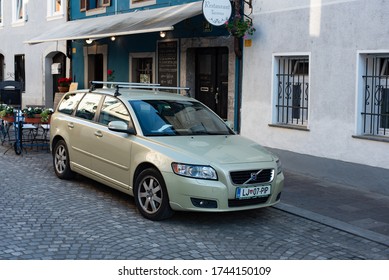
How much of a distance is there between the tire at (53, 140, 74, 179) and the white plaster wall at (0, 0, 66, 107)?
1260cm

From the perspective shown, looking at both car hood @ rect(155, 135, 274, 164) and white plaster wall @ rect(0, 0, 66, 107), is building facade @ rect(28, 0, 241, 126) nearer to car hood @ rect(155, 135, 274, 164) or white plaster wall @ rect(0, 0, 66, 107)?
white plaster wall @ rect(0, 0, 66, 107)

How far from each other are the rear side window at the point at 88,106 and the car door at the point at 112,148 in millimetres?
264

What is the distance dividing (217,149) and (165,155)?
26.9 inches

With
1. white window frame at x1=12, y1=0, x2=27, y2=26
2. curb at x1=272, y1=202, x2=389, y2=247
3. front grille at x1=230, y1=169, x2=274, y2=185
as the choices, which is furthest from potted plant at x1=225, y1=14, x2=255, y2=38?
white window frame at x1=12, y1=0, x2=27, y2=26

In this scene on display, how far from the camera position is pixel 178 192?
668 centimetres

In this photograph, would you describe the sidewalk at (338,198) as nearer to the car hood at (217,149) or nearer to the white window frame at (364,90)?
the white window frame at (364,90)

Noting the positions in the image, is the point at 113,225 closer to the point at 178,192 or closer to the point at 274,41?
the point at 178,192

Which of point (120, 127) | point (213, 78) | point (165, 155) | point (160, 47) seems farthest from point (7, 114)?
point (165, 155)

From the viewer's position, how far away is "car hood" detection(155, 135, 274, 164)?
6.82 m

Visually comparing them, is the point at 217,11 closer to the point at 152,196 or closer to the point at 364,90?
the point at 364,90

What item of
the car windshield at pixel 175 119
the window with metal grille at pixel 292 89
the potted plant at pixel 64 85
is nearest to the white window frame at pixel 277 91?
the window with metal grille at pixel 292 89

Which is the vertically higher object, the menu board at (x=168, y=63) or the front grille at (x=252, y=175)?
the menu board at (x=168, y=63)

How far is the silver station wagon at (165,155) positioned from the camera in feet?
21.9
